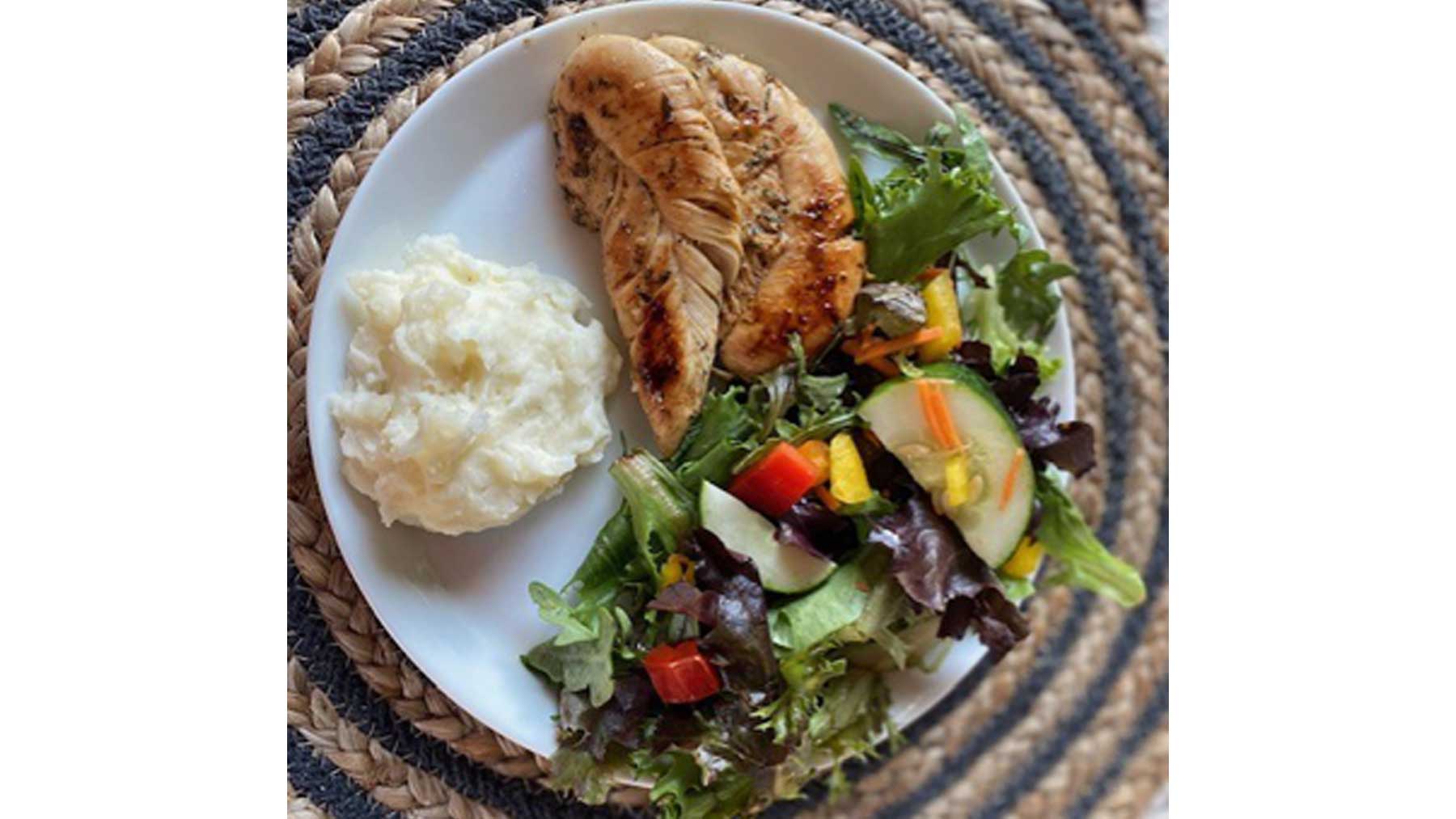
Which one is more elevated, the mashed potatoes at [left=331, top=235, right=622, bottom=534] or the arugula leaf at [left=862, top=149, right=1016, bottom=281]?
the arugula leaf at [left=862, top=149, right=1016, bottom=281]

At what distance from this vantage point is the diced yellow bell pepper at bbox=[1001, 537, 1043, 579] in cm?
308

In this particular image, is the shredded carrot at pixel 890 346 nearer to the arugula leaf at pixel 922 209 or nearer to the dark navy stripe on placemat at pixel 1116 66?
the arugula leaf at pixel 922 209

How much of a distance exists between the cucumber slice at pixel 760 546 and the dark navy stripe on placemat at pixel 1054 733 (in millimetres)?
923

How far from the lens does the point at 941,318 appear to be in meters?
3.01

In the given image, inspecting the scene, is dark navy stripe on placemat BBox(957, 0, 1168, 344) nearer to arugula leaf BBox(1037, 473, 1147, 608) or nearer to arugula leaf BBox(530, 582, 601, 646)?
arugula leaf BBox(1037, 473, 1147, 608)

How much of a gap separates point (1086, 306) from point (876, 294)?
937mm

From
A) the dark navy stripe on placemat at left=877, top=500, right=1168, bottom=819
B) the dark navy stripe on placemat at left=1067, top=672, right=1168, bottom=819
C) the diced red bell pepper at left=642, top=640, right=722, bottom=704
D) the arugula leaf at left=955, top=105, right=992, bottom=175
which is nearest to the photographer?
the diced red bell pepper at left=642, top=640, right=722, bottom=704

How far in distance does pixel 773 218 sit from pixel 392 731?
60.7 inches

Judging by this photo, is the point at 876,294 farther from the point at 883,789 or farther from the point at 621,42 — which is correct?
the point at 883,789

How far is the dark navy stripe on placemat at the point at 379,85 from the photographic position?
2.95 m

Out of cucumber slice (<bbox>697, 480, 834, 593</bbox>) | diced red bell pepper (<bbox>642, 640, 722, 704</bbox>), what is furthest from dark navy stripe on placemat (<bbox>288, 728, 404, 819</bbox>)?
cucumber slice (<bbox>697, 480, 834, 593</bbox>)

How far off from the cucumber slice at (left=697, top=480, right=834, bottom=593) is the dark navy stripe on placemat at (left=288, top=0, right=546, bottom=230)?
1199 mm

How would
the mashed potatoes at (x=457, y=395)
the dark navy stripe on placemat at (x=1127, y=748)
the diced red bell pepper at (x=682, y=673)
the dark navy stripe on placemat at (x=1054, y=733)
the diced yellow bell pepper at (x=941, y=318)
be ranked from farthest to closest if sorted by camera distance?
the dark navy stripe on placemat at (x=1127, y=748), the dark navy stripe on placemat at (x=1054, y=733), the diced yellow bell pepper at (x=941, y=318), the diced red bell pepper at (x=682, y=673), the mashed potatoes at (x=457, y=395)

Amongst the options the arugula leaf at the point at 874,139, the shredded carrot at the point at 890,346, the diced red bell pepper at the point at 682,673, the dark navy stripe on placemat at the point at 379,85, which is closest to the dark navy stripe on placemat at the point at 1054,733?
the diced red bell pepper at the point at 682,673
